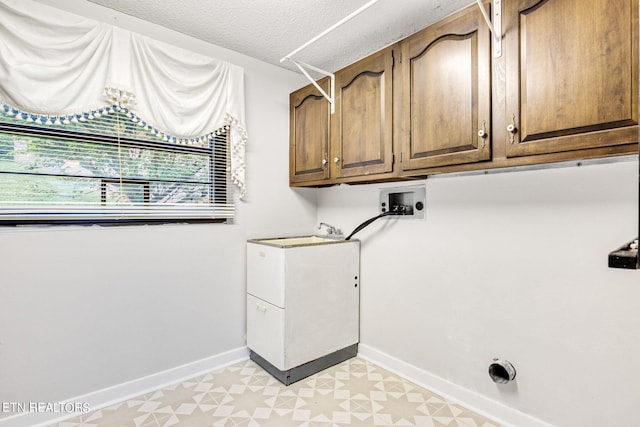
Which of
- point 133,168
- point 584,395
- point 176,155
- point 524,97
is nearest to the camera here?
point 524,97

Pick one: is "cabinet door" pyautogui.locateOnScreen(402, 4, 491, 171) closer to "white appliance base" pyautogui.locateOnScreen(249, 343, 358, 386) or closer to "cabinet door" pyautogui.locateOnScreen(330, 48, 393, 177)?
"cabinet door" pyautogui.locateOnScreen(330, 48, 393, 177)

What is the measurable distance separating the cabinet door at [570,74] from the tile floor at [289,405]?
4.42 ft

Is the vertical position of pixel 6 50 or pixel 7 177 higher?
pixel 6 50

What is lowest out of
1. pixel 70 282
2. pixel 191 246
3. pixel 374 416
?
pixel 374 416

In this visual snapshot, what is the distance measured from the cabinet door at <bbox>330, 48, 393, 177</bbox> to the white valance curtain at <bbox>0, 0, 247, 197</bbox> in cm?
68

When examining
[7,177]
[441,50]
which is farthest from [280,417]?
[441,50]

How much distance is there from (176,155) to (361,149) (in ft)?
3.76

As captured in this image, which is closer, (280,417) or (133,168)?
(280,417)

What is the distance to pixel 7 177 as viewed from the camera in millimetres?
1476

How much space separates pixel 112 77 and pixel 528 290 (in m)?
2.35

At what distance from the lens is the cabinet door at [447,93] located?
1.36 meters

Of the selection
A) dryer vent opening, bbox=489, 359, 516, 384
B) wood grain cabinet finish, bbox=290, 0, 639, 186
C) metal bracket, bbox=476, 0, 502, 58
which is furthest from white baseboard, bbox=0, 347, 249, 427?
metal bracket, bbox=476, 0, 502, 58

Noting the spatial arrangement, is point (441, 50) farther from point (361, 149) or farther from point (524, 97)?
point (361, 149)

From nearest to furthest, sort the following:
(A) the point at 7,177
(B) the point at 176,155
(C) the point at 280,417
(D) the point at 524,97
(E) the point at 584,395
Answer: (D) the point at 524,97 < (E) the point at 584,395 < (A) the point at 7,177 < (C) the point at 280,417 < (B) the point at 176,155
